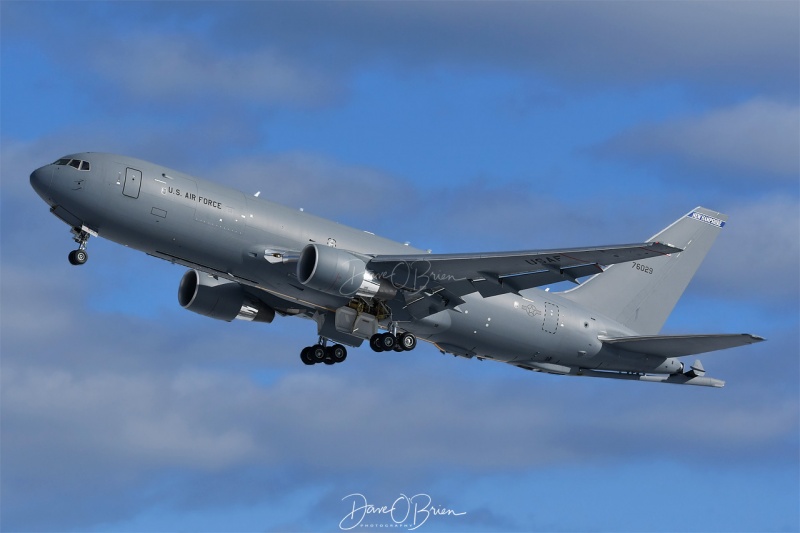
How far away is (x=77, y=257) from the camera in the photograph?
48250mm

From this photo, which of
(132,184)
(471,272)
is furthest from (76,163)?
(471,272)

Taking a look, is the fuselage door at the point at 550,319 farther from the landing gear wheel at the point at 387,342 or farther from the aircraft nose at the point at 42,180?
the aircraft nose at the point at 42,180

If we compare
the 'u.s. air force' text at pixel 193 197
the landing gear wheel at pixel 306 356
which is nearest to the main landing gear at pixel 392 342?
the landing gear wheel at pixel 306 356

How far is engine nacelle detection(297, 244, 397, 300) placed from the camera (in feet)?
157

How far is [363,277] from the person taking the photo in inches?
1953

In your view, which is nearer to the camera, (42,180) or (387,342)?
(42,180)

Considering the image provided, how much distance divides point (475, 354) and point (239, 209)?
12453 mm

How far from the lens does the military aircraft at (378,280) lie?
47219 mm

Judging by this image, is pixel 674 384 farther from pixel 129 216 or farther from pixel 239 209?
pixel 129 216

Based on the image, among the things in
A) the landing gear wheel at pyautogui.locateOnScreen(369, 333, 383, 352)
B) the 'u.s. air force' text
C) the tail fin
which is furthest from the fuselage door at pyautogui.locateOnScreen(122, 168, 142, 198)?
the tail fin

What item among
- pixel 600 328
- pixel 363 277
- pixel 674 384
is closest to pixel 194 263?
pixel 363 277

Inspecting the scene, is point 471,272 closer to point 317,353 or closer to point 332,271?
point 332,271

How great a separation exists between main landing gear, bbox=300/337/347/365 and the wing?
5963 millimetres

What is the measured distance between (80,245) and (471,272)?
1489 cm
